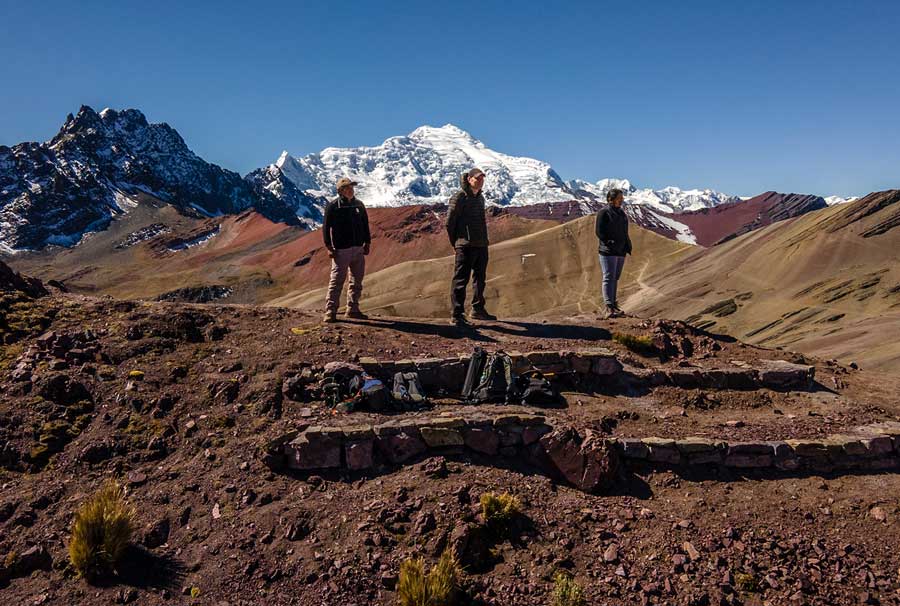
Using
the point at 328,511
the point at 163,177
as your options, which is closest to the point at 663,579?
the point at 328,511

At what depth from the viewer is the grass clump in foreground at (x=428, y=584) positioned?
215 inches

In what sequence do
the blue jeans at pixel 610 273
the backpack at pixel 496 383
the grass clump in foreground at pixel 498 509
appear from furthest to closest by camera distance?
the blue jeans at pixel 610 273
the backpack at pixel 496 383
the grass clump in foreground at pixel 498 509

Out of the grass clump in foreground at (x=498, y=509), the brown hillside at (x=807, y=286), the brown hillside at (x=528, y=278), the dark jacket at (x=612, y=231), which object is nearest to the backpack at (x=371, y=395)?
the grass clump in foreground at (x=498, y=509)

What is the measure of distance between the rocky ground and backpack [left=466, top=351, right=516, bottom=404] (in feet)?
1.20

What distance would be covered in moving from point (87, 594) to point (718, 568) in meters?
6.44

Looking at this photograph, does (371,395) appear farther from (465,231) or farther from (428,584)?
(465,231)

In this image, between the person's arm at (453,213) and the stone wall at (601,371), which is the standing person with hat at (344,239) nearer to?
the person's arm at (453,213)

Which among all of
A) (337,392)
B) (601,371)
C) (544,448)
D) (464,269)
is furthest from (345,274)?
(544,448)

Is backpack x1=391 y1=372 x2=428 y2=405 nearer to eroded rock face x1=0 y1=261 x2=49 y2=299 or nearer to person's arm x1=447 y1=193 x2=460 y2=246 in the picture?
person's arm x1=447 y1=193 x2=460 y2=246

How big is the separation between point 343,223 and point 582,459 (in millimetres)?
6133

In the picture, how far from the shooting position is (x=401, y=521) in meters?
6.46

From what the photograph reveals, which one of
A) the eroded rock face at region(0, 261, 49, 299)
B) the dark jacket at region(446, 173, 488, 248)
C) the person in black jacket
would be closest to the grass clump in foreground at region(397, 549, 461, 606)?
the dark jacket at region(446, 173, 488, 248)

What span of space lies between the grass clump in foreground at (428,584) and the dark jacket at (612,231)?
27.3 feet

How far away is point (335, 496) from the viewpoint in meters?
6.79
